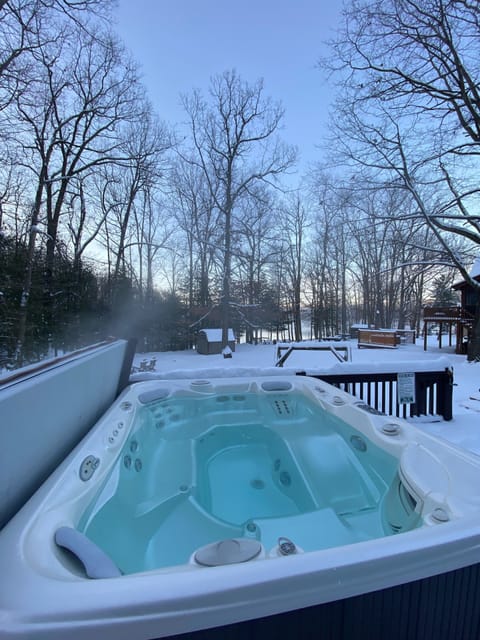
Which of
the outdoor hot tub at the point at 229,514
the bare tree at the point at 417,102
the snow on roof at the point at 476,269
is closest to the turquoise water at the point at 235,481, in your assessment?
the outdoor hot tub at the point at 229,514

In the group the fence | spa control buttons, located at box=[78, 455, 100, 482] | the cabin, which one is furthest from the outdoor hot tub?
the cabin

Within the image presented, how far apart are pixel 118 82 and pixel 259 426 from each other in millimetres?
10313

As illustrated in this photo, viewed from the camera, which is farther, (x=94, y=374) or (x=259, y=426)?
(x=259, y=426)

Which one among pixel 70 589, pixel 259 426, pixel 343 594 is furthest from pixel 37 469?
pixel 259 426

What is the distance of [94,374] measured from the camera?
7.84ft

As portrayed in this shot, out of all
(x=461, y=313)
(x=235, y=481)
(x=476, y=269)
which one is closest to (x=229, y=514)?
(x=235, y=481)

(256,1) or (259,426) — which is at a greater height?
(256,1)

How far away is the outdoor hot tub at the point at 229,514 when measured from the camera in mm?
714

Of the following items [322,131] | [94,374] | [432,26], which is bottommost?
[94,374]

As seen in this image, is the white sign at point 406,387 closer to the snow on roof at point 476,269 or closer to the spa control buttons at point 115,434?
the spa control buttons at point 115,434

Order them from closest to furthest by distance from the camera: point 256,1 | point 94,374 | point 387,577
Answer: point 387,577 → point 94,374 → point 256,1

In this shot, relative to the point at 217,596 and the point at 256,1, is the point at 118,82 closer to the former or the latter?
the point at 256,1

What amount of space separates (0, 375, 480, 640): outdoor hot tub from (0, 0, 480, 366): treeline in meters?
3.33

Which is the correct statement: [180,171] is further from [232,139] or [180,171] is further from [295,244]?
[295,244]
